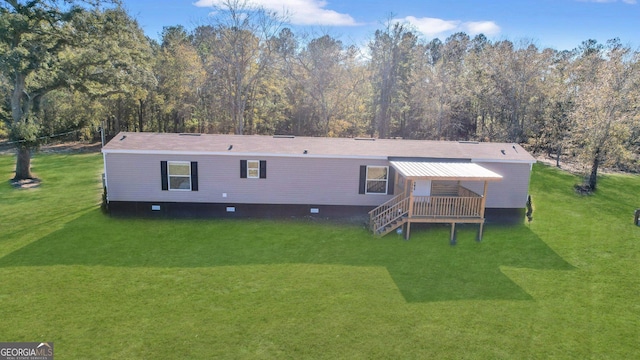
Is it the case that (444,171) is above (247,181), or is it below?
above

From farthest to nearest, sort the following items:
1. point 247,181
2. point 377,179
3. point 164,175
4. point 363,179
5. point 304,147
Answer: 1. point 304,147
2. point 377,179
3. point 363,179
4. point 247,181
5. point 164,175

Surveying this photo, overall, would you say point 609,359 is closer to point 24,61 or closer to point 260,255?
point 260,255

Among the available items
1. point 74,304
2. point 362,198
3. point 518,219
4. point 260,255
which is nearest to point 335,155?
point 362,198

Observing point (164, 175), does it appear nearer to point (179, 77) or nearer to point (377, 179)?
point (377, 179)

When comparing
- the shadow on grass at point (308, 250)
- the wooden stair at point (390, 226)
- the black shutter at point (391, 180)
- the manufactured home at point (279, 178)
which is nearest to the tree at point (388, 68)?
the manufactured home at point (279, 178)

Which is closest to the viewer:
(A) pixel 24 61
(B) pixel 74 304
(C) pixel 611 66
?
(B) pixel 74 304

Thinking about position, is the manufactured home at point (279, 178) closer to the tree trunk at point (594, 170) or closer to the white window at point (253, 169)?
the white window at point (253, 169)

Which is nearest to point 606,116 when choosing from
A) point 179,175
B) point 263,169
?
point 263,169

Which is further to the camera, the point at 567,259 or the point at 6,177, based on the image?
the point at 6,177
